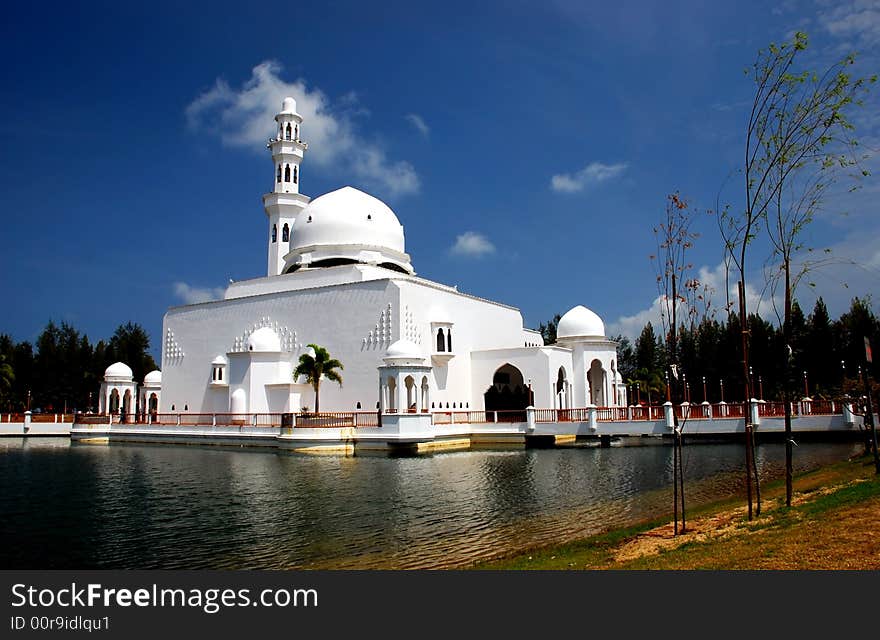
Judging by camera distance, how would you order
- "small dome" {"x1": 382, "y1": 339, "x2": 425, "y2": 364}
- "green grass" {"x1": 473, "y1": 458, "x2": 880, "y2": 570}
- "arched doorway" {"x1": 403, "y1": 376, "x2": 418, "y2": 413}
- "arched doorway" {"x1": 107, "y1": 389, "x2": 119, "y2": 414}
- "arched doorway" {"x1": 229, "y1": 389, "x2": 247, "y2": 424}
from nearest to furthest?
"green grass" {"x1": 473, "y1": 458, "x2": 880, "y2": 570} → "small dome" {"x1": 382, "y1": 339, "x2": 425, "y2": 364} → "arched doorway" {"x1": 403, "y1": 376, "x2": 418, "y2": 413} → "arched doorway" {"x1": 229, "y1": 389, "x2": 247, "y2": 424} → "arched doorway" {"x1": 107, "y1": 389, "x2": 119, "y2": 414}

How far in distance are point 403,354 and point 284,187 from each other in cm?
1806

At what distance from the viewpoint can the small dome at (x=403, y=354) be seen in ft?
97.8

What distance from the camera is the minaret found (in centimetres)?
4238

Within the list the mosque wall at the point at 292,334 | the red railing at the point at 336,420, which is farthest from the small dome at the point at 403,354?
the red railing at the point at 336,420

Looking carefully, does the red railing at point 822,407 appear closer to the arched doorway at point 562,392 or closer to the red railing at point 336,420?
the arched doorway at point 562,392

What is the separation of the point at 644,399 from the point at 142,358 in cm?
4239

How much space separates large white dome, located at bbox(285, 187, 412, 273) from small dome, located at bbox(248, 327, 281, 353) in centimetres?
527

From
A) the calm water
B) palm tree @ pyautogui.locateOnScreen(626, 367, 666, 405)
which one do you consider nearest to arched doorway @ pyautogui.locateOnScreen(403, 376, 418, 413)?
the calm water

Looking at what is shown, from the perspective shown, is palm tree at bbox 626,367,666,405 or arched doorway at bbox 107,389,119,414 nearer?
arched doorway at bbox 107,389,119,414

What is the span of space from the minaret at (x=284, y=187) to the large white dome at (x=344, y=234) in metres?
2.75

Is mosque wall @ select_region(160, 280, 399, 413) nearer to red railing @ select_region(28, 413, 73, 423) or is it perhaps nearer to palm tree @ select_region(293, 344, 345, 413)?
palm tree @ select_region(293, 344, 345, 413)

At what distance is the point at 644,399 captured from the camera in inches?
2173
